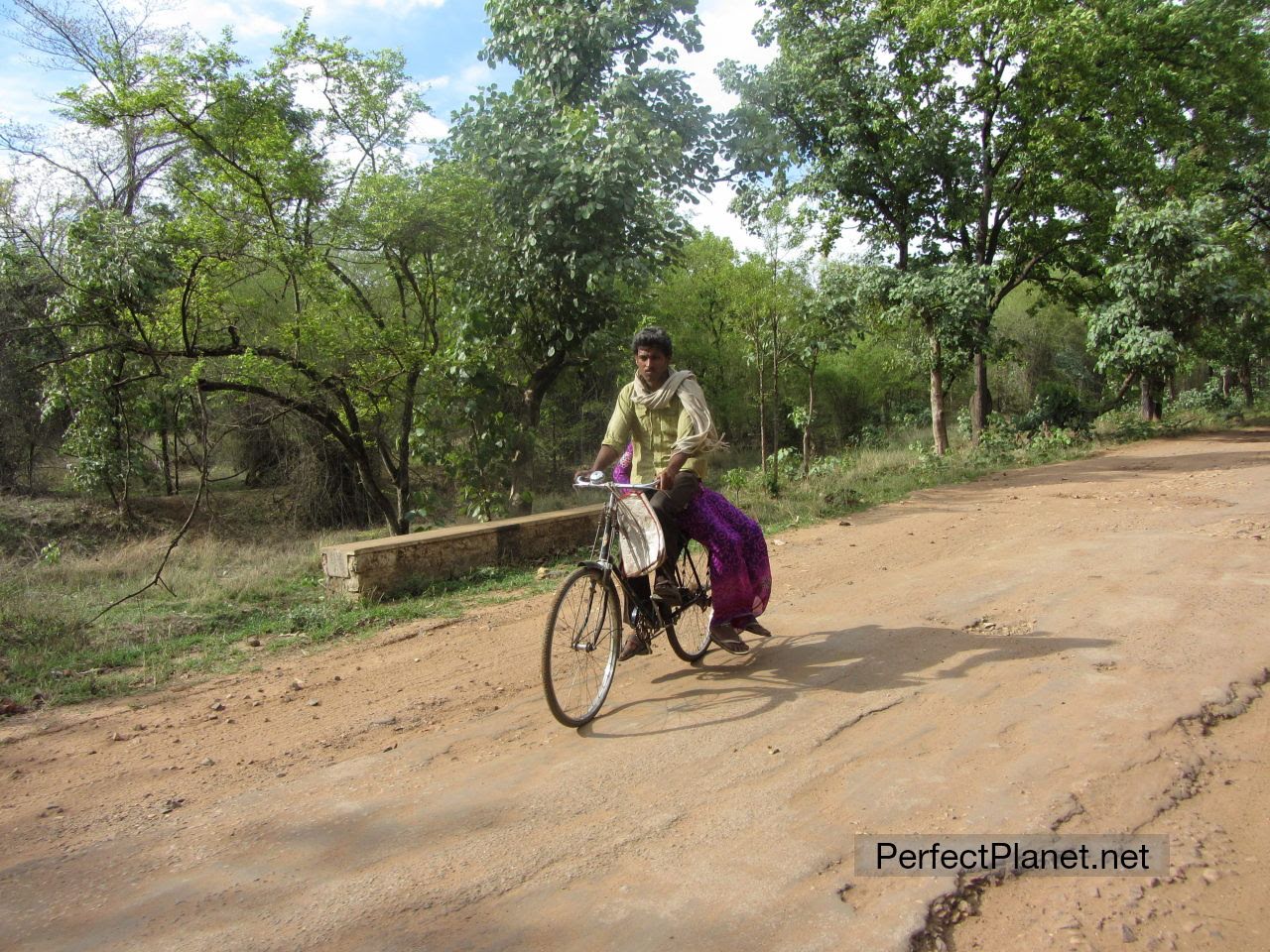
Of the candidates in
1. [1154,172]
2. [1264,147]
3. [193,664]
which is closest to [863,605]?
[193,664]

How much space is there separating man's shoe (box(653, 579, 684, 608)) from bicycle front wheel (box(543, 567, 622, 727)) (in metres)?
0.27

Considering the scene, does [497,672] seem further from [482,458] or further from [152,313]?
[152,313]

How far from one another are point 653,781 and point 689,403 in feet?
6.72

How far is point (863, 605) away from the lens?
20.1ft

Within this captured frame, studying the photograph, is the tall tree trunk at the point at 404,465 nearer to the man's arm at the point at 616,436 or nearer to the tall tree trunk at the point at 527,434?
the tall tree trunk at the point at 527,434

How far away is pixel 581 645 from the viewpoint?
168 inches

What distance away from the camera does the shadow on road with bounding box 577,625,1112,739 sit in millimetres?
4285

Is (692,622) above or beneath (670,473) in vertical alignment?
beneath

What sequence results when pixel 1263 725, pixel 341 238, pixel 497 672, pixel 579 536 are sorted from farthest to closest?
1. pixel 341 238
2. pixel 579 536
3. pixel 497 672
4. pixel 1263 725

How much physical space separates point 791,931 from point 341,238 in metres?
10.4

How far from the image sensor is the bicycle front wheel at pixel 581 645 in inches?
162

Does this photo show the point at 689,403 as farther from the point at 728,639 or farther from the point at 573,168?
the point at 573,168

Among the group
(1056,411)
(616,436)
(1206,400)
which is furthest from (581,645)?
(1206,400)

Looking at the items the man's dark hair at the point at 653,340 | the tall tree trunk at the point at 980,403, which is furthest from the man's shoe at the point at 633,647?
the tall tree trunk at the point at 980,403
